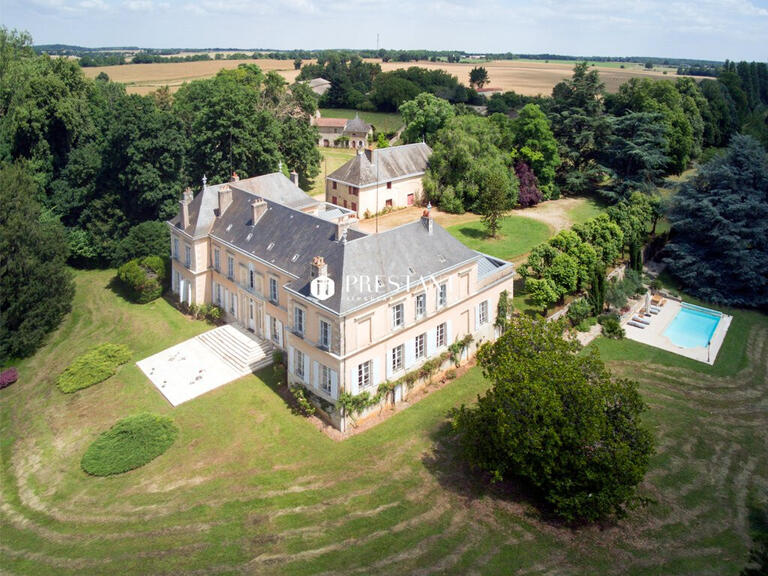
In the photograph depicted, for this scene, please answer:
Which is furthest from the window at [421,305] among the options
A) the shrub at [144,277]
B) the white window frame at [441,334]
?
the shrub at [144,277]

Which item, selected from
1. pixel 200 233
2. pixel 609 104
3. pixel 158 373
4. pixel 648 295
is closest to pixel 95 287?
pixel 200 233

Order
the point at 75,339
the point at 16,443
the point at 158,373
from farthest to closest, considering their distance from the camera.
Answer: the point at 75,339, the point at 158,373, the point at 16,443

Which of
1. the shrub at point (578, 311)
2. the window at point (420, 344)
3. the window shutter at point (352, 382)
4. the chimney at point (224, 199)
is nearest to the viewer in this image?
the window shutter at point (352, 382)

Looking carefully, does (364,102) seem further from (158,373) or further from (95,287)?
(158,373)

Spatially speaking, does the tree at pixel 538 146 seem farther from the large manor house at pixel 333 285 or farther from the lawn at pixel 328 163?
the large manor house at pixel 333 285

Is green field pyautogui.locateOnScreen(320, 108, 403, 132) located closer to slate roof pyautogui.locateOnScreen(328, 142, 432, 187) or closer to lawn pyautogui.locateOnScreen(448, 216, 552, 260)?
slate roof pyautogui.locateOnScreen(328, 142, 432, 187)

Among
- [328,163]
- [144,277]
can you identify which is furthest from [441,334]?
[328,163]

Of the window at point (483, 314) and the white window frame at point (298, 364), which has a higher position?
the window at point (483, 314)
